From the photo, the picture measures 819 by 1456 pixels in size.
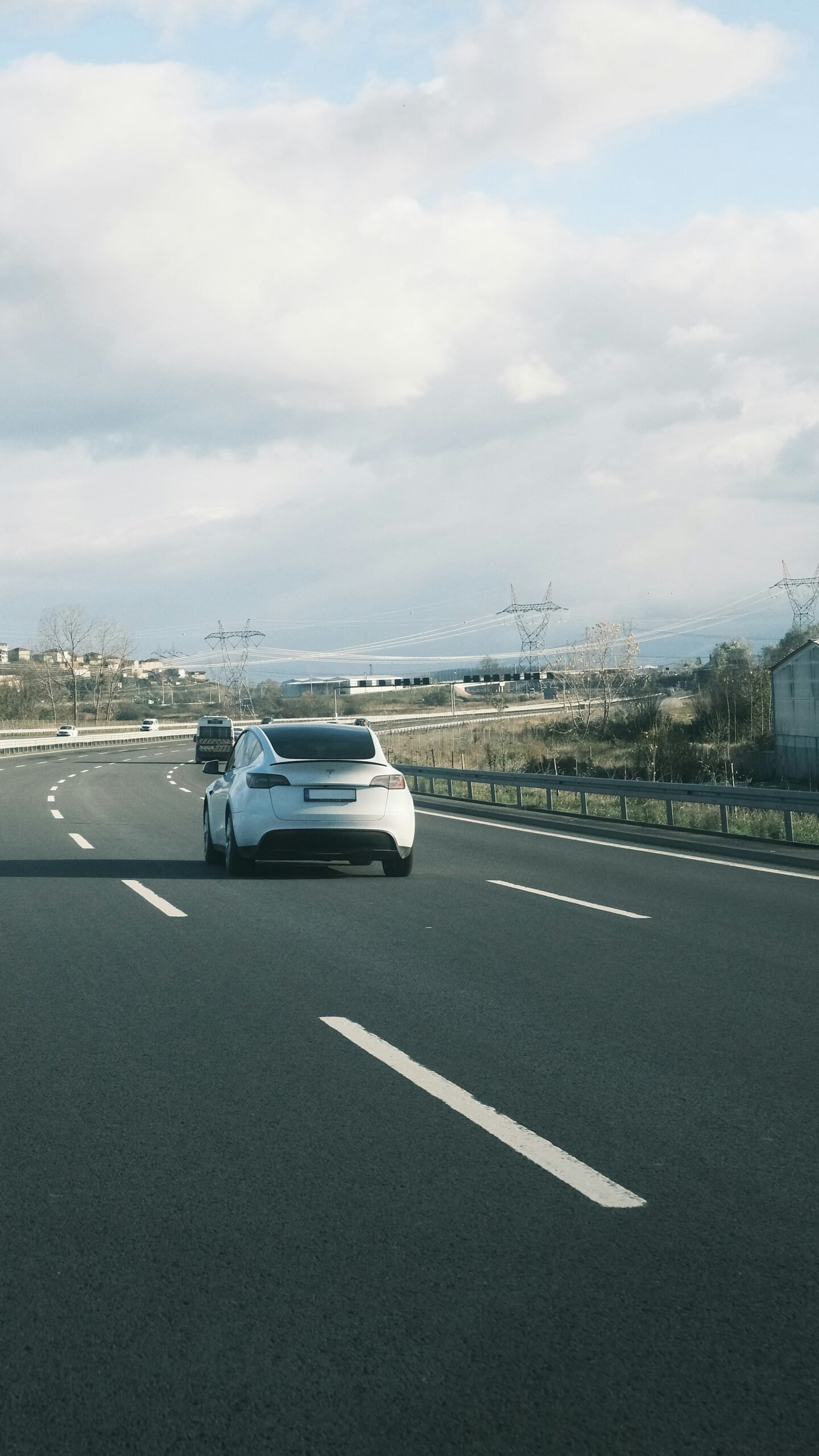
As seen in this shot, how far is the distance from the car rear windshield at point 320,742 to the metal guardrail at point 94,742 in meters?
50.2

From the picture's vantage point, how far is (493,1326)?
351 cm

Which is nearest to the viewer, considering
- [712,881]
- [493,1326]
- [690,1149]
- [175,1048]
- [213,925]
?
[493,1326]

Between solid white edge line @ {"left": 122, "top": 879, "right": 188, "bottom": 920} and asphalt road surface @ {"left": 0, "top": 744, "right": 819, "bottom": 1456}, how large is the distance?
1220 millimetres

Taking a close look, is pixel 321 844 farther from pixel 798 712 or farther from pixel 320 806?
pixel 798 712

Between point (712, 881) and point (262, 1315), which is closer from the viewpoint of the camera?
point (262, 1315)

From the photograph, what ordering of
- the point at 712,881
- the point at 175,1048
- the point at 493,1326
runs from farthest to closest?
1. the point at 712,881
2. the point at 175,1048
3. the point at 493,1326

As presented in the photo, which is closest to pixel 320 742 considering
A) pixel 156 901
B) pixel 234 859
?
pixel 234 859

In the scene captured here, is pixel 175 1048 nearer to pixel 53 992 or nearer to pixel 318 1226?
pixel 53 992

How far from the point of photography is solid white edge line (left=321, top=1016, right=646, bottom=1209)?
178 inches

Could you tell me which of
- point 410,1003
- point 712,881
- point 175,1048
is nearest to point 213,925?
point 410,1003

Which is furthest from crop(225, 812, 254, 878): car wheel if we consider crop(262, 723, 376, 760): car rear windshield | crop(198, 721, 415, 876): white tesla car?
crop(262, 723, 376, 760): car rear windshield

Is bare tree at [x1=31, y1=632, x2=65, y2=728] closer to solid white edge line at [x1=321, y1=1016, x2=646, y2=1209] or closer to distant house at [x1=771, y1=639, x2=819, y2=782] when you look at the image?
distant house at [x1=771, y1=639, x2=819, y2=782]

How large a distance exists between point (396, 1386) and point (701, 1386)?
2.36 ft

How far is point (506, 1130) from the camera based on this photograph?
206 inches
